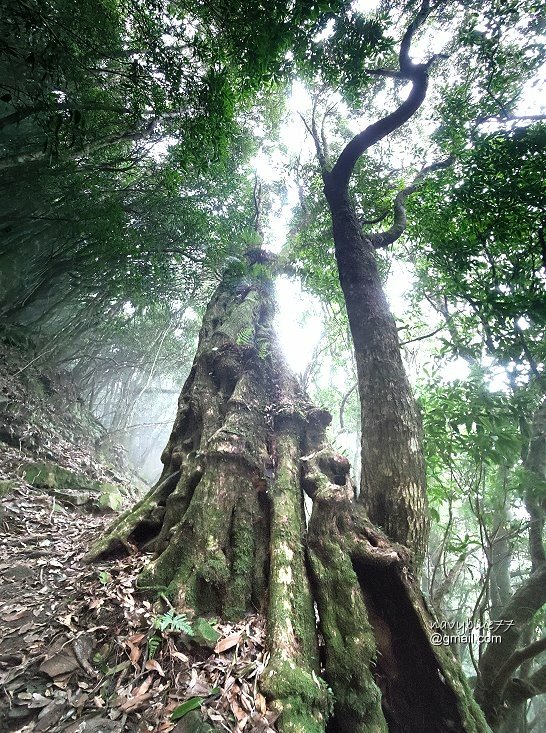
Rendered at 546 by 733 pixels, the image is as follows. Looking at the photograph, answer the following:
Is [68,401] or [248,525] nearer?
[248,525]

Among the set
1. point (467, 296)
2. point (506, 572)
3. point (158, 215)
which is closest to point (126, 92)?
point (158, 215)

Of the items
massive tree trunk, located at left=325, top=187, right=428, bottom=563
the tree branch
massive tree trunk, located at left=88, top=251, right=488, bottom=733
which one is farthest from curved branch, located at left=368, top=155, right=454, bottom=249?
massive tree trunk, located at left=88, top=251, right=488, bottom=733

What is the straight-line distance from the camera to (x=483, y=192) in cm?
444

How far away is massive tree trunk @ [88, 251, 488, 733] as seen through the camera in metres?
2.14

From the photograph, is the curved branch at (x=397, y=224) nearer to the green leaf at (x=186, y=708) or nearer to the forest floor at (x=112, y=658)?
the forest floor at (x=112, y=658)

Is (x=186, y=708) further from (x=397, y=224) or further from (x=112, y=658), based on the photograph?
(x=397, y=224)

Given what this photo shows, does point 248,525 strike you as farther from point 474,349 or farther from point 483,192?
point 483,192

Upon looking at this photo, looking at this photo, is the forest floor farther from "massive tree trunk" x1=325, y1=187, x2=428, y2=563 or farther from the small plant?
"massive tree trunk" x1=325, y1=187, x2=428, y2=563

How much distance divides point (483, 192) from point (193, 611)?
5.37 metres

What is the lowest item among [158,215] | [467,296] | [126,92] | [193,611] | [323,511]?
[193,611]

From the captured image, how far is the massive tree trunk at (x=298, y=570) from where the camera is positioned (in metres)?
2.14

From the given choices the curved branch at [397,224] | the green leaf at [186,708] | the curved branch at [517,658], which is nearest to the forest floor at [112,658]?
the green leaf at [186,708]

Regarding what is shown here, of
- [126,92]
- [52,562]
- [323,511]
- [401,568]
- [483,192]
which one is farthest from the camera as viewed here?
[126,92]

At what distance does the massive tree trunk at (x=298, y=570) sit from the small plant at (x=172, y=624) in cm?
20
